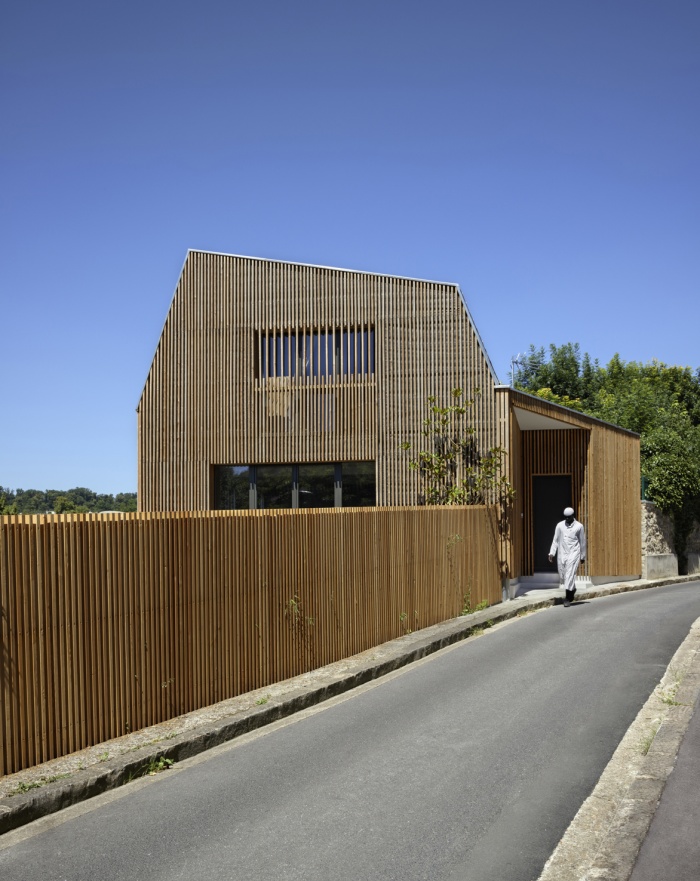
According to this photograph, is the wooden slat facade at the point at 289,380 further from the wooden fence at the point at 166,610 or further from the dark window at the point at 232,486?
the wooden fence at the point at 166,610

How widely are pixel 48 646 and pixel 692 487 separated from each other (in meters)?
23.1

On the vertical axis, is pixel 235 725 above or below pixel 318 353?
below

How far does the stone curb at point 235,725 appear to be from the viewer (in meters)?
5.42

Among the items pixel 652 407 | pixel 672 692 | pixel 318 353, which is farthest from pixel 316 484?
pixel 652 407

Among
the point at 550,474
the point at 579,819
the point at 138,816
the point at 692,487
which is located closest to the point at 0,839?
the point at 138,816

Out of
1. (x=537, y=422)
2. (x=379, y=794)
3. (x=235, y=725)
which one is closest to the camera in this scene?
(x=379, y=794)

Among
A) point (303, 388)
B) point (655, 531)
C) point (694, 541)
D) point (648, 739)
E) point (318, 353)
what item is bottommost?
point (648, 739)

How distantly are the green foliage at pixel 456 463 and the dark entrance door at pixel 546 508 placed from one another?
13.6ft

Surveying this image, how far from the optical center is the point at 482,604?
1549cm

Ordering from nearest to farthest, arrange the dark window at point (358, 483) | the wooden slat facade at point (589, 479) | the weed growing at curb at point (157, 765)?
A: the weed growing at curb at point (157, 765)
the dark window at point (358, 483)
the wooden slat facade at point (589, 479)

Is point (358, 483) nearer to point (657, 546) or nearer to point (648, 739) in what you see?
point (657, 546)

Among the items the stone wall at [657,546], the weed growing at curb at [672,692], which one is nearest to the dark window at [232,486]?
the stone wall at [657,546]

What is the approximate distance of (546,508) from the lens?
70.2ft

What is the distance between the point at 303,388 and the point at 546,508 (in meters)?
6.57
